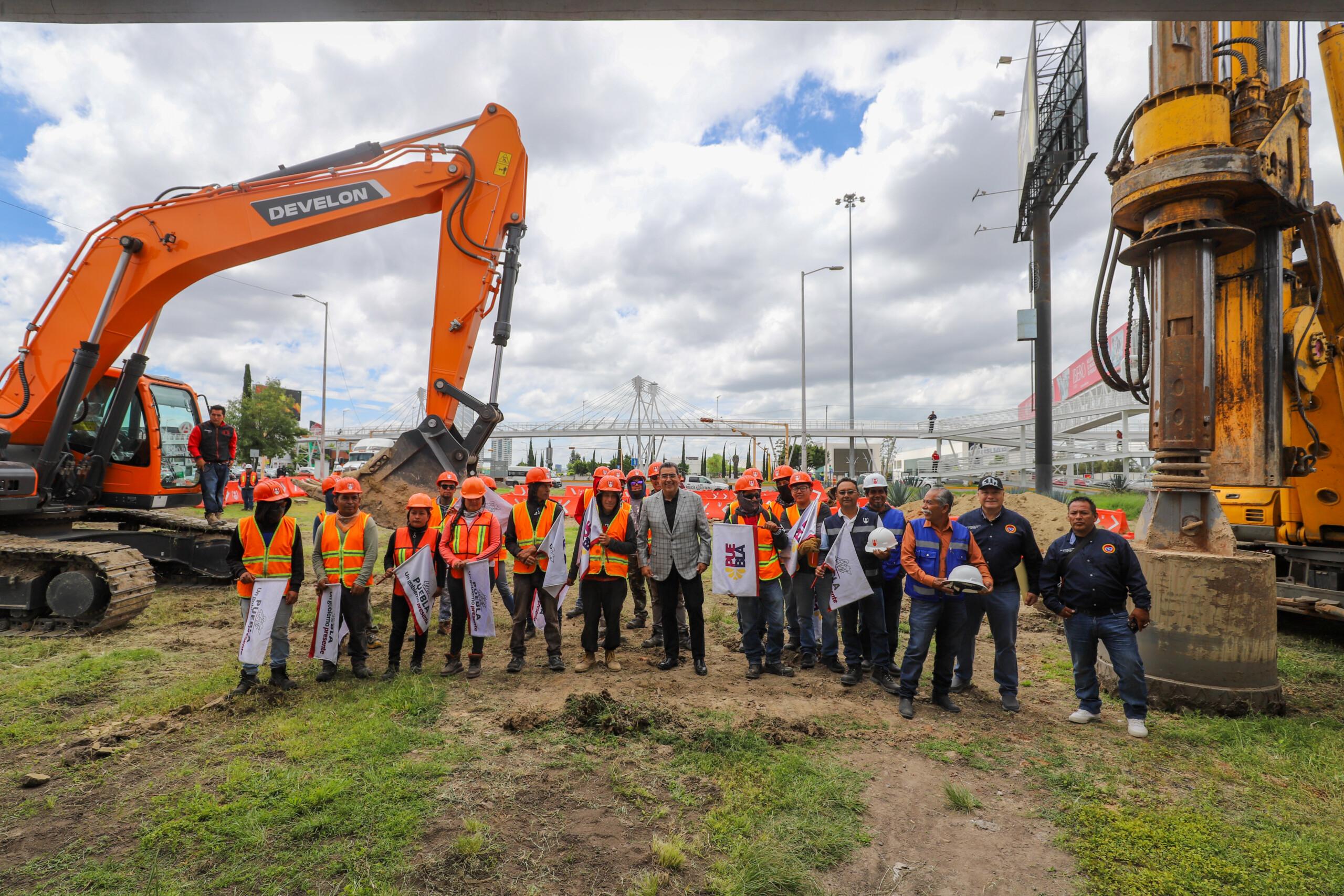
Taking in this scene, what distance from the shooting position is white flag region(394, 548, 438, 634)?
19.7 ft

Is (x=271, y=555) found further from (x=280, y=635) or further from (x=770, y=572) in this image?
(x=770, y=572)

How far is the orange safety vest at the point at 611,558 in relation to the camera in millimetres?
6359

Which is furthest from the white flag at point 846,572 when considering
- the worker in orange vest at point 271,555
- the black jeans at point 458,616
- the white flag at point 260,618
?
the white flag at point 260,618

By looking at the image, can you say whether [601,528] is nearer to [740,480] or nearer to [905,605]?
[740,480]

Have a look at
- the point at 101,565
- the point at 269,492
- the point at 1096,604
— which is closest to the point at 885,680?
the point at 1096,604

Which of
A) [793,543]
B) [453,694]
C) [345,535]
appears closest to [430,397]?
[345,535]

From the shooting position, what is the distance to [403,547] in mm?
6086

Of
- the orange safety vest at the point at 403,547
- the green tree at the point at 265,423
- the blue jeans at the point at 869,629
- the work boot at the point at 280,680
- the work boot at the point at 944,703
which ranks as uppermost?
the green tree at the point at 265,423

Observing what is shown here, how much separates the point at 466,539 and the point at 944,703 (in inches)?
174

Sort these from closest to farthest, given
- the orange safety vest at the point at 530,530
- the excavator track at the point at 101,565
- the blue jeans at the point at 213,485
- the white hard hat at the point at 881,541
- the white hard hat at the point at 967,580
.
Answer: the white hard hat at the point at 967,580 → the white hard hat at the point at 881,541 → the orange safety vest at the point at 530,530 → the excavator track at the point at 101,565 → the blue jeans at the point at 213,485

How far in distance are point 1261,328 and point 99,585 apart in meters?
11.7

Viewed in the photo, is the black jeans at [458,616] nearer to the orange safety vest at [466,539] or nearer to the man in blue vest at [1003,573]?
the orange safety vest at [466,539]

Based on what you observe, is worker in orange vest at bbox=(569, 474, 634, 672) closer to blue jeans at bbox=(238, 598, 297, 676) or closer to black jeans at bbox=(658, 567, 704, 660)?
black jeans at bbox=(658, 567, 704, 660)

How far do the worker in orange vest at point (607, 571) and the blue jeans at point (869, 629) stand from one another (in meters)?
2.14
